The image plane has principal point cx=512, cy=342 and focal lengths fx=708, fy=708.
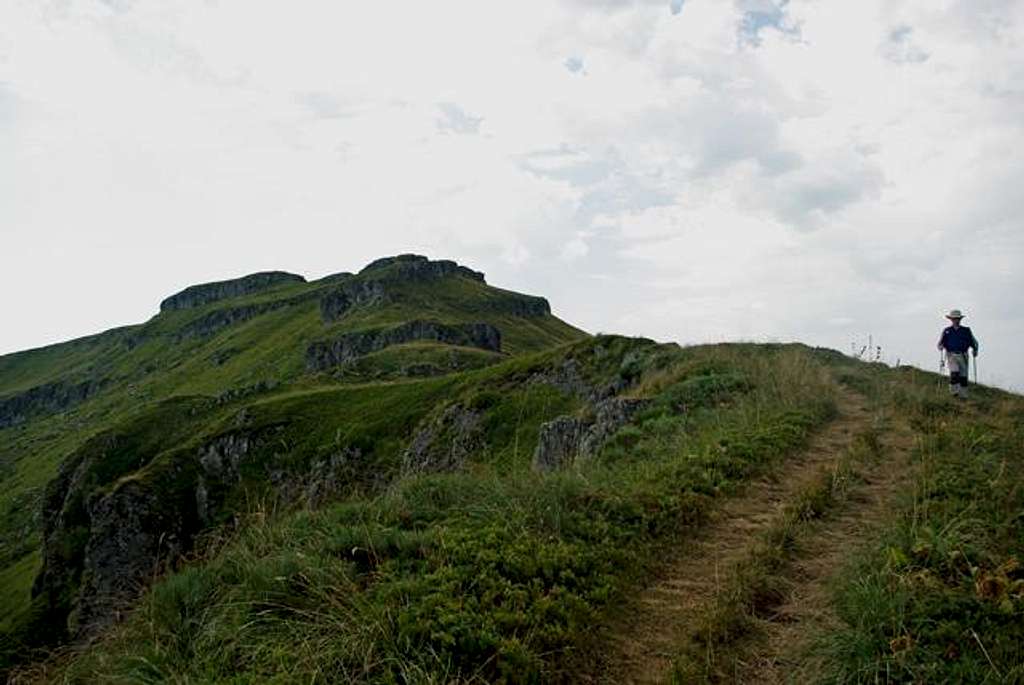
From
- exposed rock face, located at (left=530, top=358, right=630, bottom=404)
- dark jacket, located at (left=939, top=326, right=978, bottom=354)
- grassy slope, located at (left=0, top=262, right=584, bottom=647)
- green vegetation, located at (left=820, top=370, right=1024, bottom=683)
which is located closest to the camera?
green vegetation, located at (left=820, top=370, right=1024, bottom=683)

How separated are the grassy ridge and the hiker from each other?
14.4 meters

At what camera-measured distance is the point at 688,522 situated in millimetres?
10031

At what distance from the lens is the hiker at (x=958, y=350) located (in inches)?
877

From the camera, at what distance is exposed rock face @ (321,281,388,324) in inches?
7037

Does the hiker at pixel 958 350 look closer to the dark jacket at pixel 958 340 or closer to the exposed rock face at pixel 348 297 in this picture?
the dark jacket at pixel 958 340

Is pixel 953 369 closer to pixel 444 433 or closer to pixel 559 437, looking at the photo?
pixel 559 437

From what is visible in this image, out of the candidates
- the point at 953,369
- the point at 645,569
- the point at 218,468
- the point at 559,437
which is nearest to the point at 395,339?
the point at 218,468

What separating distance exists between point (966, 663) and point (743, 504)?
5493 millimetres

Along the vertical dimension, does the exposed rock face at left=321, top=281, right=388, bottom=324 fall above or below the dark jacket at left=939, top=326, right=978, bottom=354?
above

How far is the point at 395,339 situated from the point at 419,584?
128 meters

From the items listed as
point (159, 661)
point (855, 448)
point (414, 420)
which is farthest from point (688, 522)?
point (414, 420)

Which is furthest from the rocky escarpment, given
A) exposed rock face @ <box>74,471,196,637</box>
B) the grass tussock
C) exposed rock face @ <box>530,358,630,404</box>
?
the grass tussock

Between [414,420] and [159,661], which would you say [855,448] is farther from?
[414,420]

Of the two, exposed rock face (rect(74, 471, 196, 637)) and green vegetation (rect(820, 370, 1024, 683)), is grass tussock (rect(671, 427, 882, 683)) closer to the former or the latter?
green vegetation (rect(820, 370, 1024, 683))
